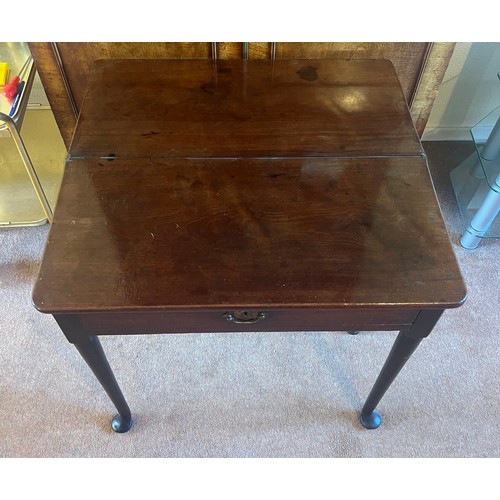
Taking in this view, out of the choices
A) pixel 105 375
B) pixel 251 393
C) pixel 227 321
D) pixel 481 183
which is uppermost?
pixel 227 321

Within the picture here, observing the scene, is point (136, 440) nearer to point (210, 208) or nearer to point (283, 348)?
point (283, 348)

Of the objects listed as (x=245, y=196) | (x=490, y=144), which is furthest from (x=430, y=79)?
(x=245, y=196)

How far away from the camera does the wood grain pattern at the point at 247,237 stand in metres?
0.84

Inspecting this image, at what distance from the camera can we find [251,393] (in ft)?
4.47

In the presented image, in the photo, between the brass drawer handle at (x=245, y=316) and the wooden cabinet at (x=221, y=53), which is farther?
the wooden cabinet at (x=221, y=53)

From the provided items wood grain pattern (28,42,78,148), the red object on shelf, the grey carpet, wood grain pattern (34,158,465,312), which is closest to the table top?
wood grain pattern (34,158,465,312)

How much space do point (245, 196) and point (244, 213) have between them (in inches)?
1.7

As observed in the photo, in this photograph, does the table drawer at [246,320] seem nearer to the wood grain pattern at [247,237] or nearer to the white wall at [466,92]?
the wood grain pattern at [247,237]

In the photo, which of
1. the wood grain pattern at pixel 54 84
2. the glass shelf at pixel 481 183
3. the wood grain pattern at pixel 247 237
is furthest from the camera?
the glass shelf at pixel 481 183

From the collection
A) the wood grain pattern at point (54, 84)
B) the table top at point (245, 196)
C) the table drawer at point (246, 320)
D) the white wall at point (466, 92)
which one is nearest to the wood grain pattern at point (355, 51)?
the table top at point (245, 196)

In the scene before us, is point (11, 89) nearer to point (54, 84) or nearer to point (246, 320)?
point (54, 84)
